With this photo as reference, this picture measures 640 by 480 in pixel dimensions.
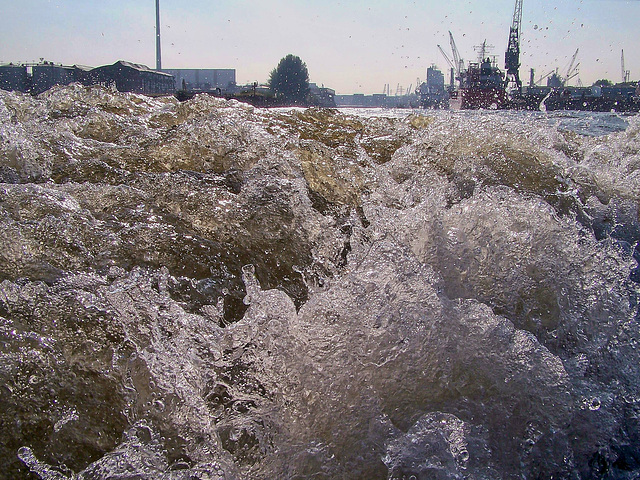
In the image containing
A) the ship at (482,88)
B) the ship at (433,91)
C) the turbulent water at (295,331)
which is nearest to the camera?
the turbulent water at (295,331)

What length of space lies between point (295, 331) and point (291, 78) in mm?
68456

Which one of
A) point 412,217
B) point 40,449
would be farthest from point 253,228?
point 40,449

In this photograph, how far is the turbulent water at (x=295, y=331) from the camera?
1.00 metres

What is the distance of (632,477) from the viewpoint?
1.22 metres

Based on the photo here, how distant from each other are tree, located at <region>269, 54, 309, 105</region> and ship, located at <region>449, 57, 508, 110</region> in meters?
22.5

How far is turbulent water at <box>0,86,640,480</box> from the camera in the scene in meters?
1.00

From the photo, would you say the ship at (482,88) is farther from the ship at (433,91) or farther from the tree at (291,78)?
the tree at (291,78)

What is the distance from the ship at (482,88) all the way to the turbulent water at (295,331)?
4388cm

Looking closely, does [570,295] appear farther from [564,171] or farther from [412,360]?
[564,171]

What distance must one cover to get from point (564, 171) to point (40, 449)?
10.9 ft

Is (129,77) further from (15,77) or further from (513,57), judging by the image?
(513,57)

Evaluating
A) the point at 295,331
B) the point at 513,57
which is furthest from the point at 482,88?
the point at 295,331

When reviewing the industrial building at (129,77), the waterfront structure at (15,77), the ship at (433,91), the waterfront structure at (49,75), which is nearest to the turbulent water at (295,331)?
the waterfront structure at (15,77)

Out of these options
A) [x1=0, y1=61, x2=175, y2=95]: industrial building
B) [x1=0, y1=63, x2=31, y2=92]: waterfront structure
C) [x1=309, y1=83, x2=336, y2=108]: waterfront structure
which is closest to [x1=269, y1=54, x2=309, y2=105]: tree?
[x1=309, y1=83, x2=336, y2=108]: waterfront structure
